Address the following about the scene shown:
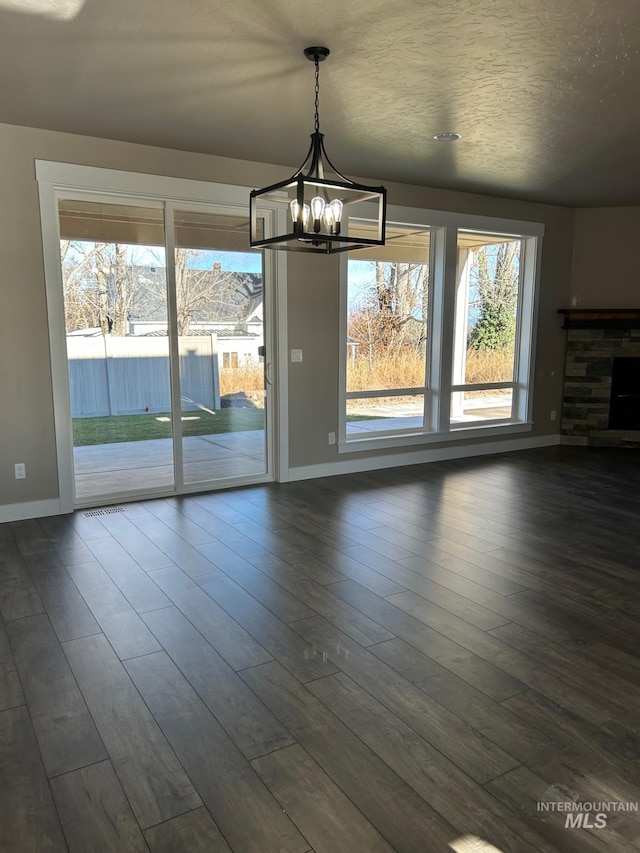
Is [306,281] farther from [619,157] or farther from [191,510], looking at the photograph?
[619,157]

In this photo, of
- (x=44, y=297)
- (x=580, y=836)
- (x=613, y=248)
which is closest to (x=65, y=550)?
(x=44, y=297)

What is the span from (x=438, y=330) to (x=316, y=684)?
457 centimetres

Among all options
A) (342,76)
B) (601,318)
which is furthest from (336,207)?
(601,318)

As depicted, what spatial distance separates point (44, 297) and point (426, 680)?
3.60 m

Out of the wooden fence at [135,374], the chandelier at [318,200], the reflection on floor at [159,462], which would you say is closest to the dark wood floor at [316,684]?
the reflection on floor at [159,462]

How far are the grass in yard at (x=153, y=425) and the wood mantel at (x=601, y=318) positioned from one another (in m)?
4.08

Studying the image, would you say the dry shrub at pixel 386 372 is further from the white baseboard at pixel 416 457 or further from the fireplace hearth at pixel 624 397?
the fireplace hearth at pixel 624 397

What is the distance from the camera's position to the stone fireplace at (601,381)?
7.18 m

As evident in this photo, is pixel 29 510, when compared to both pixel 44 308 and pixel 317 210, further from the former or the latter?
pixel 317 210

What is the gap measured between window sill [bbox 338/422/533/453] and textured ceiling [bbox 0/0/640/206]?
2.55 meters

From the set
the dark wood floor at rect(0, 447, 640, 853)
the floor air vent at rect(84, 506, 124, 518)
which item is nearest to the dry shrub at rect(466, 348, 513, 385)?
the dark wood floor at rect(0, 447, 640, 853)

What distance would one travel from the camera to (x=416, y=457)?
20.9 ft

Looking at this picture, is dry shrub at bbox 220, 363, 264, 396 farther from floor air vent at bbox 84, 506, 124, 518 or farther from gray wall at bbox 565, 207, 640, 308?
gray wall at bbox 565, 207, 640, 308

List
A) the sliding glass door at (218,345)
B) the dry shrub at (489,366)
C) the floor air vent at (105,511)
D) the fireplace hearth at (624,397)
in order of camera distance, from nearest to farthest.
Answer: the floor air vent at (105,511) → the sliding glass door at (218,345) → the dry shrub at (489,366) → the fireplace hearth at (624,397)
